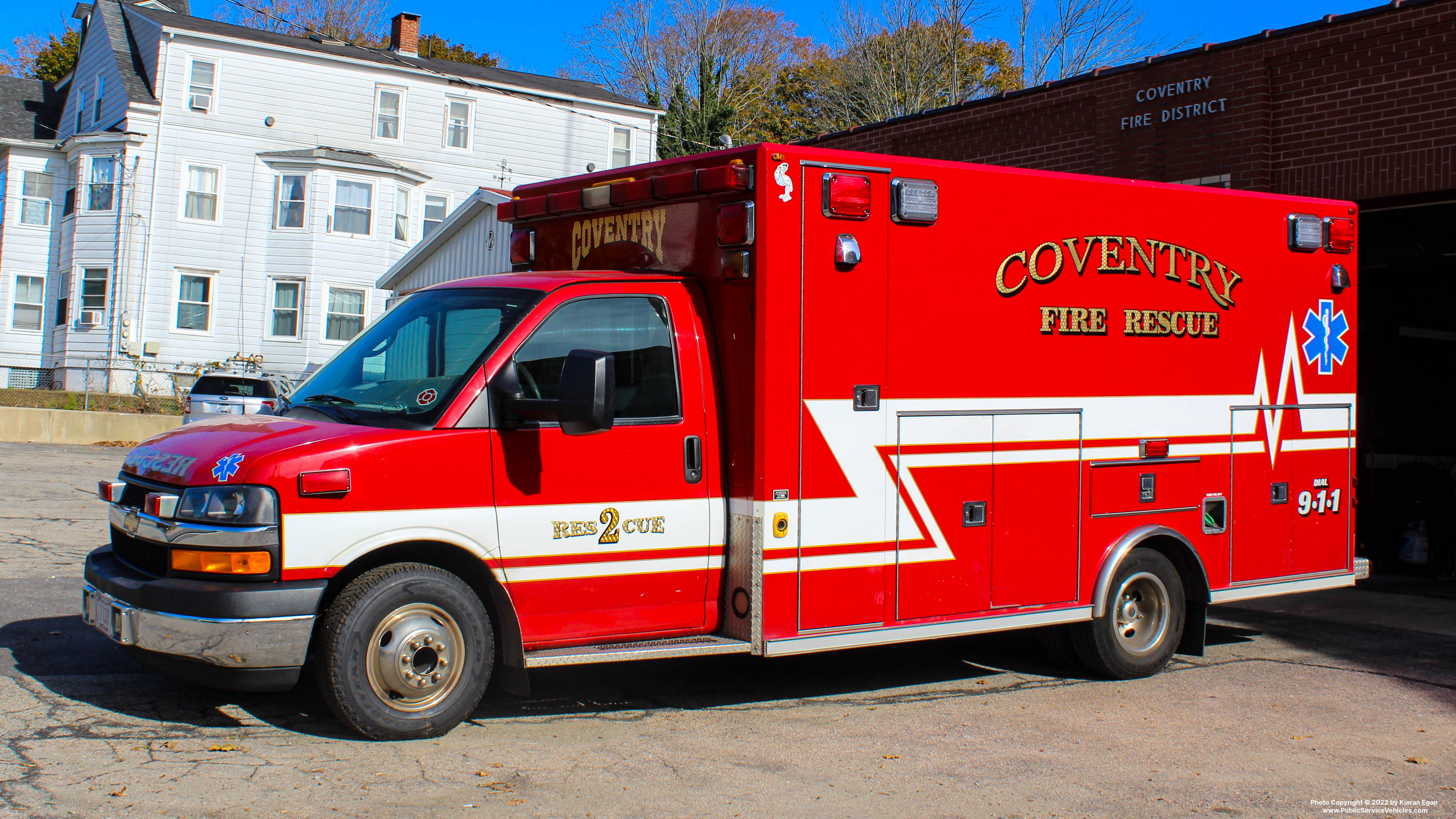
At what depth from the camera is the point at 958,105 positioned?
1426 cm

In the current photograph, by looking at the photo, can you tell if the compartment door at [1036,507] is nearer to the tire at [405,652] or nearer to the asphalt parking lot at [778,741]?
the asphalt parking lot at [778,741]

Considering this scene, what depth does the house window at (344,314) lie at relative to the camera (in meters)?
32.1

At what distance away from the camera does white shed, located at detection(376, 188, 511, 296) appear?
21.0 metres

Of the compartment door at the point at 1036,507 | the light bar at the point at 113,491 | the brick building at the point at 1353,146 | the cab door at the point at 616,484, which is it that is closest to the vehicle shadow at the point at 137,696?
the light bar at the point at 113,491

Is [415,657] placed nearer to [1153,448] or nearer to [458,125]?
[1153,448]

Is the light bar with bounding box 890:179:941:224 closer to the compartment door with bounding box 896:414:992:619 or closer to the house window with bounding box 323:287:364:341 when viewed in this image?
the compartment door with bounding box 896:414:992:619

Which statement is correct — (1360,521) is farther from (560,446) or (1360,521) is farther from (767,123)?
(767,123)

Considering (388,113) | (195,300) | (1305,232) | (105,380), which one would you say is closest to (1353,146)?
(1305,232)

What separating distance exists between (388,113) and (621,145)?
22.6ft

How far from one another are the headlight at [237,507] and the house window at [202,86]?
29.7 m

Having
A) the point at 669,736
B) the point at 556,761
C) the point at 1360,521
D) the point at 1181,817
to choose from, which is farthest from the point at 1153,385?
the point at 1360,521

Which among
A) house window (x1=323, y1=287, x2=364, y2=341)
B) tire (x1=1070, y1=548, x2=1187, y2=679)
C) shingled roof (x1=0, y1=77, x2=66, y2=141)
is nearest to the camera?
tire (x1=1070, y1=548, x2=1187, y2=679)

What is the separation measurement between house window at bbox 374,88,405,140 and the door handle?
2999cm

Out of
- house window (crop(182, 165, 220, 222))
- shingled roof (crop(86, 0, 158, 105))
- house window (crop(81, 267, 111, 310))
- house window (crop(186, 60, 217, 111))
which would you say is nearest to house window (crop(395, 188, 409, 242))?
house window (crop(182, 165, 220, 222))
